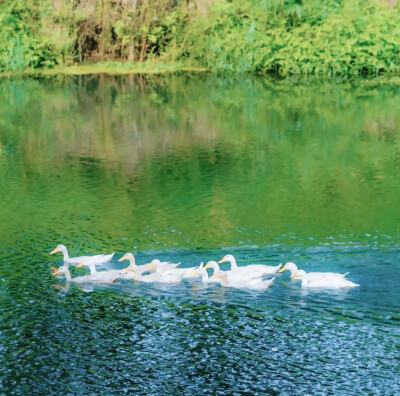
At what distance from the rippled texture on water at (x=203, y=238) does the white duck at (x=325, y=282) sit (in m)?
0.11

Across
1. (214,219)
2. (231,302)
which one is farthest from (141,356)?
(214,219)

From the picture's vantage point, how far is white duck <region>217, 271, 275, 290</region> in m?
11.1

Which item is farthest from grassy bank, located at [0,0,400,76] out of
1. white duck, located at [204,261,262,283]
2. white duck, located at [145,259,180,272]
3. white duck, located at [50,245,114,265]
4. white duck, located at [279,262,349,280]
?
white duck, located at [204,261,262,283]

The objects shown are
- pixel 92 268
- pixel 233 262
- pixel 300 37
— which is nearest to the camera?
pixel 233 262

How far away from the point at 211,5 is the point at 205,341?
76.1 ft

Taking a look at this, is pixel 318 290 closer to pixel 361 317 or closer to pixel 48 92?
pixel 361 317

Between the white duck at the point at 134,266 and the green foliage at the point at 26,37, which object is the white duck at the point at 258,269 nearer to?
the white duck at the point at 134,266

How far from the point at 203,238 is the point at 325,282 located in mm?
2623

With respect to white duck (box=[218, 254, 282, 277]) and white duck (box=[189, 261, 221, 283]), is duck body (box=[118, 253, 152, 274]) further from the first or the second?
white duck (box=[218, 254, 282, 277])

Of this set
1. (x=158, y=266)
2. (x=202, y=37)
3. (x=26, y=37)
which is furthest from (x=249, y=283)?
(x=26, y=37)

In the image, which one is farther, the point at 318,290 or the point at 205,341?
the point at 318,290

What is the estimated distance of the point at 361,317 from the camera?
33.5 ft

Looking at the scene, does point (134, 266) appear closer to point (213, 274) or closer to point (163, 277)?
point (163, 277)

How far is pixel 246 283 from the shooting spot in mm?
11109
